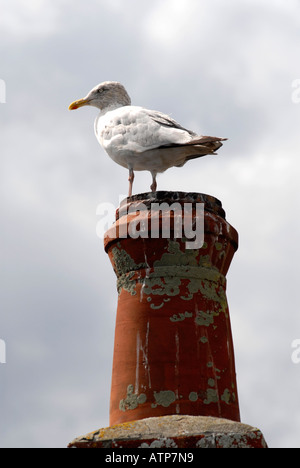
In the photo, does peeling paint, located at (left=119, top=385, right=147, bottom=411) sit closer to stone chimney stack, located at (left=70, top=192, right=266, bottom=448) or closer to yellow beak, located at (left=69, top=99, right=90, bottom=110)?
stone chimney stack, located at (left=70, top=192, right=266, bottom=448)

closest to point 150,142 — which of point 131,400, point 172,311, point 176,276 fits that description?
point 176,276

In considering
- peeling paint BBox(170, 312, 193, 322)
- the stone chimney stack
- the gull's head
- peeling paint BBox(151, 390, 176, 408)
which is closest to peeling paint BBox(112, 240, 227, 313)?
the stone chimney stack

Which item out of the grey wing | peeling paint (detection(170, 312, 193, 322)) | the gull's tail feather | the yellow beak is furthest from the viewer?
the yellow beak

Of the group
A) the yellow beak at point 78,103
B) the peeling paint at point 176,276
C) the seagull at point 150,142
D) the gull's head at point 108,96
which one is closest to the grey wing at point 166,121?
the seagull at point 150,142

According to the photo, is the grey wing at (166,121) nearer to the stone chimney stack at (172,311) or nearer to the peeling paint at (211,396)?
the stone chimney stack at (172,311)

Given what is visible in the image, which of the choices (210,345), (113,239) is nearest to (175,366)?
(210,345)

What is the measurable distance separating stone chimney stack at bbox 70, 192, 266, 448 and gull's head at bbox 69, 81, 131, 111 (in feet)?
8.82

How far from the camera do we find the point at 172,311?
19.6ft

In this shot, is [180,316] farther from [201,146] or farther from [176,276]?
[201,146]

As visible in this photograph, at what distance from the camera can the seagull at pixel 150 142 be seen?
7.43 meters

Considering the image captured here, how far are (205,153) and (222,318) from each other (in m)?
2.22

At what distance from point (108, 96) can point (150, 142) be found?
5.72ft

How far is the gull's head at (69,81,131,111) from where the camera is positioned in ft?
29.2
